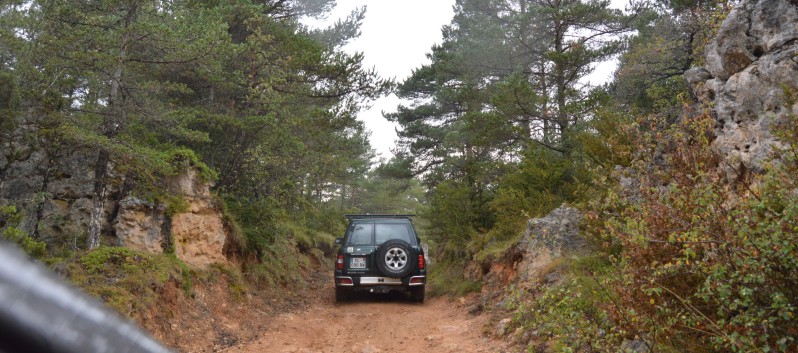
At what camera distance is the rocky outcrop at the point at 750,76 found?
228 inches

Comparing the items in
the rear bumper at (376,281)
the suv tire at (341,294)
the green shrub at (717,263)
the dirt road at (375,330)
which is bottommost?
the dirt road at (375,330)

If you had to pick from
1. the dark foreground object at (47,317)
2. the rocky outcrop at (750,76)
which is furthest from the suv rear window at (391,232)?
the dark foreground object at (47,317)

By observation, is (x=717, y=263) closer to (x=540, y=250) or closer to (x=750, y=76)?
(x=750, y=76)

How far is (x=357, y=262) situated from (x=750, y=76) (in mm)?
7806

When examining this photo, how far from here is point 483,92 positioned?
56.5 feet

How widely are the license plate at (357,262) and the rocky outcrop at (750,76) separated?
7.09 m

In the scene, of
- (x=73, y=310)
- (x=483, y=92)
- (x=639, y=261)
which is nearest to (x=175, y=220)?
(x=639, y=261)

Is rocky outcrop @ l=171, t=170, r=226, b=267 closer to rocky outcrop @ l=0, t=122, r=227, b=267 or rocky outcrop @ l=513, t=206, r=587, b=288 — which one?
rocky outcrop @ l=0, t=122, r=227, b=267

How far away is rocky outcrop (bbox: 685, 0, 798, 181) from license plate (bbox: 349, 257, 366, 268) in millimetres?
7092

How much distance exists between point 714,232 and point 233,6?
34.4ft

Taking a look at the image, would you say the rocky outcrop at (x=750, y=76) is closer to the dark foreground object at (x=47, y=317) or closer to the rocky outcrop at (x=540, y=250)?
the rocky outcrop at (x=540, y=250)

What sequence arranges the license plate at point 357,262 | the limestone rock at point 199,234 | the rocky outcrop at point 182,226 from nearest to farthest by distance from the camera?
the rocky outcrop at point 182,226 < the limestone rock at point 199,234 < the license plate at point 357,262

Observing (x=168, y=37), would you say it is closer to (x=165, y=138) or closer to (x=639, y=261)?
(x=165, y=138)

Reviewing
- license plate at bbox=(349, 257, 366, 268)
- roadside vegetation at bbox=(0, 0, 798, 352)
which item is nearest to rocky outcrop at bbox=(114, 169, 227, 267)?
roadside vegetation at bbox=(0, 0, 798, 352)
